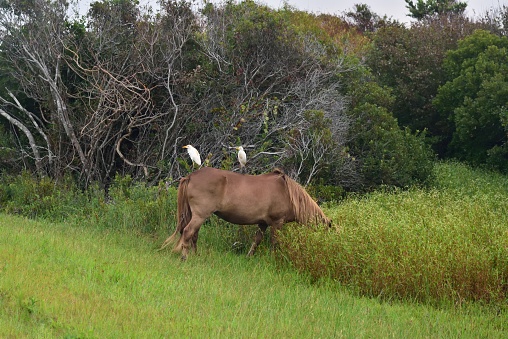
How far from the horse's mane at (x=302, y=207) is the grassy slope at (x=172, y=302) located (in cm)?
113

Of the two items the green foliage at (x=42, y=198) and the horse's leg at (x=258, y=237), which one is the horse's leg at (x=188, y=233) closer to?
the horse's leg at (x=258, y=237)

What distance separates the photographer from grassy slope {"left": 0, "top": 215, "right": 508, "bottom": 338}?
5969mm

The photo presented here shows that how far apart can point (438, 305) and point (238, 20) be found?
11.0m

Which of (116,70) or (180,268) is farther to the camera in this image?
(116,70)

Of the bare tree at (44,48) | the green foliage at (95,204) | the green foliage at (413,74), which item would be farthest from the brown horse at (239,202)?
the green foliage at (413,74)

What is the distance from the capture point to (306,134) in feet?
52.4

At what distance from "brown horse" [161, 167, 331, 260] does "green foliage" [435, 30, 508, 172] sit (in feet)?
37.1

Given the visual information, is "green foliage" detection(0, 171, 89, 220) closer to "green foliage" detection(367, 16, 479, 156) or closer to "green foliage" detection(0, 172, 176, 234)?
"green foliage" detection(0, 172, 176, 234)

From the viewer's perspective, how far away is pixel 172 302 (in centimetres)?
690

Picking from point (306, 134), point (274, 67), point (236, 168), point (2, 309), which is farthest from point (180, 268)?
point (274, 67)

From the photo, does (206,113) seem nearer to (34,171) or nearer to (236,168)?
(236,168)

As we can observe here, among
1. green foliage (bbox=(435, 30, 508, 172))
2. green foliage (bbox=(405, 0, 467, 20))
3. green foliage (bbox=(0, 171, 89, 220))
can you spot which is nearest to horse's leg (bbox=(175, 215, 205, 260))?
green foliage (bbox=(0, 171, 89, 220))

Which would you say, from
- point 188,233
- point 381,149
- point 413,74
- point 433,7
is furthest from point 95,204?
point 433,7

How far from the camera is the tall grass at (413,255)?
326 inches
